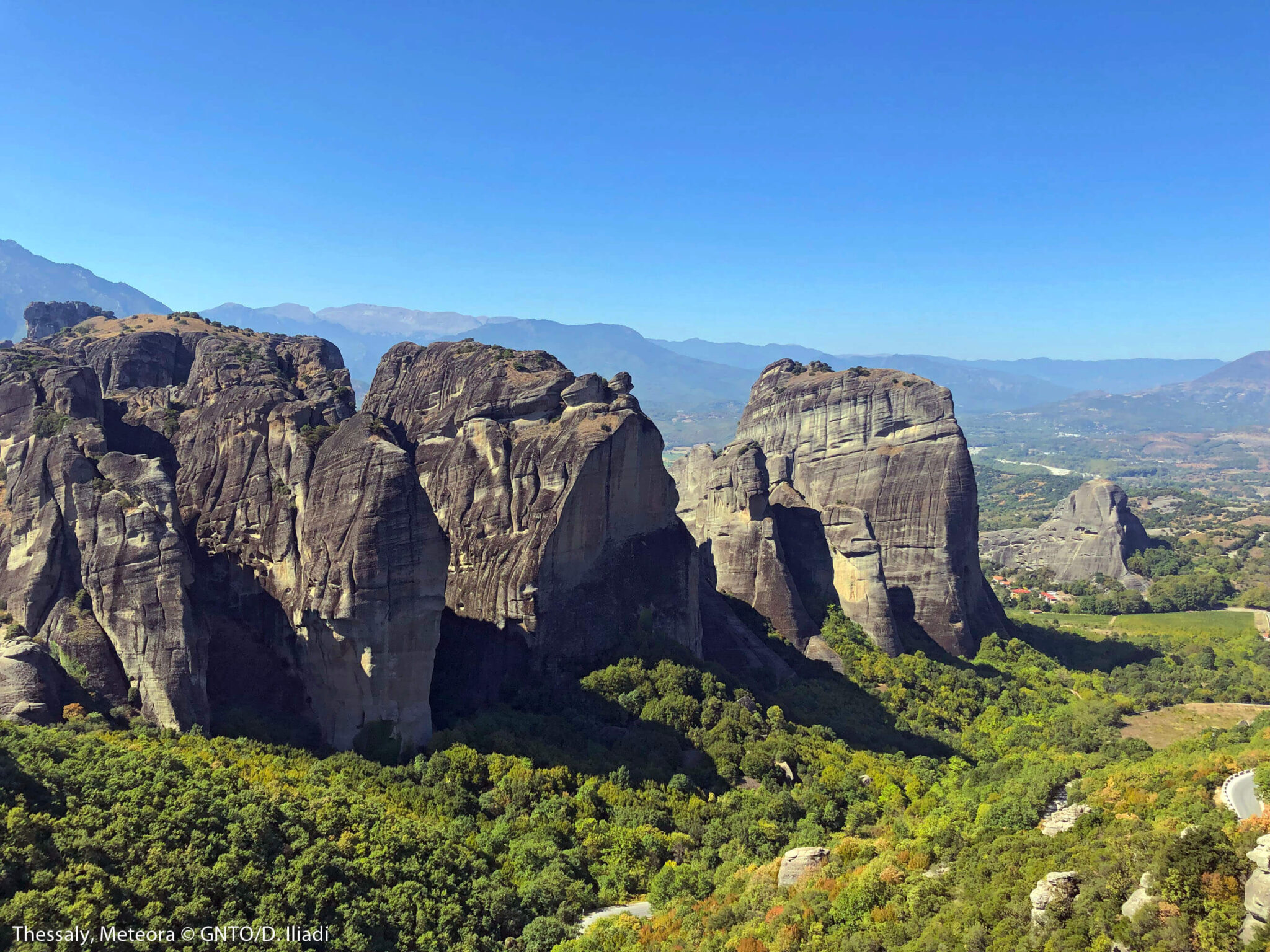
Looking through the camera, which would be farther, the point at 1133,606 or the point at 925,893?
the point at 1133,606

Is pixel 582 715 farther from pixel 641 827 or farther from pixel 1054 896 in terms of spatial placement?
pixel 1054 896

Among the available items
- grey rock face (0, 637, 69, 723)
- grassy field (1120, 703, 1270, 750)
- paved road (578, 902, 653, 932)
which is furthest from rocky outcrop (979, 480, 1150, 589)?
grey rock face (0, 637, 69, 723)

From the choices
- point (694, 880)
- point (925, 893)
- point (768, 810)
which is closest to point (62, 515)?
point (694, 880)

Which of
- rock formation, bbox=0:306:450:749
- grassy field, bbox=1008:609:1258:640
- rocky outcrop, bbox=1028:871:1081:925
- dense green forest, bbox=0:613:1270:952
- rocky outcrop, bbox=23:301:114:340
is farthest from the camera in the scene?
rocky outcrop, bbox=23:301:114:340

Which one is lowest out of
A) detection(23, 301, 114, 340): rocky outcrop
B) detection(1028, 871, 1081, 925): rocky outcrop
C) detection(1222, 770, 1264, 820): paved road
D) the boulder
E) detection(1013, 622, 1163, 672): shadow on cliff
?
detection(1013, 622, 1163, 672): shadow on cliff

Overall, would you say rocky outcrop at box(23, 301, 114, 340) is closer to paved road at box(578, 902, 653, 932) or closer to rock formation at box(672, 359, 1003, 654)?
rock formation at box(672, 359, 1003, 654)

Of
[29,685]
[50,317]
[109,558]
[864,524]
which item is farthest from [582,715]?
[50,317]

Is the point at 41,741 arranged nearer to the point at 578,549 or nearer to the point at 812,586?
the point at 578,549

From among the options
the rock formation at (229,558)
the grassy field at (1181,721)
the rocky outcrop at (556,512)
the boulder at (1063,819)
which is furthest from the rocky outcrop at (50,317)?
the grassy field at (1181,721)
